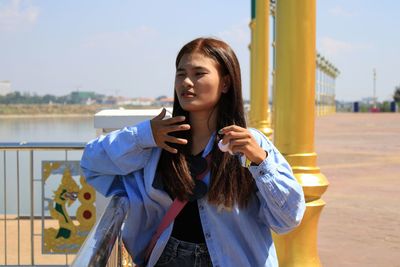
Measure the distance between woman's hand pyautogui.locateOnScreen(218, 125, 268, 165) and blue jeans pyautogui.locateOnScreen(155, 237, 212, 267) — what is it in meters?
0.37

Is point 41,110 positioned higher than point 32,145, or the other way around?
point 41,110

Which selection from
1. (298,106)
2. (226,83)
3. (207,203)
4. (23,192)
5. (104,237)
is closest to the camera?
(104,237)

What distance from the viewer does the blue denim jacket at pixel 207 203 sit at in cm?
201

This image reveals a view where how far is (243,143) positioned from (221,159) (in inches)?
5.9

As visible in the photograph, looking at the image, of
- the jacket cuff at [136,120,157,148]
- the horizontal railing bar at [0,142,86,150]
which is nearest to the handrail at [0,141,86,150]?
the horizontal railing bar at [0,142,86,150]

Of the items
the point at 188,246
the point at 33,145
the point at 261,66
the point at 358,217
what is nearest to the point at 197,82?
the point at 188,246

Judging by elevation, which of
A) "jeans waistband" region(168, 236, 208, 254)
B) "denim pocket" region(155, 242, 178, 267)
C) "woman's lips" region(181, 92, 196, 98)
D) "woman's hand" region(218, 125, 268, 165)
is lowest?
"denim pocket" region(155, 242, 178, 267)

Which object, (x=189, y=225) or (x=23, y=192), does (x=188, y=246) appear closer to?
(x=189, y=225)

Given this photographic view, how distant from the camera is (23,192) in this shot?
923 centimetres

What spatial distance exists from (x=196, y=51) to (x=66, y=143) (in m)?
2.62

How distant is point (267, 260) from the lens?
211 cm

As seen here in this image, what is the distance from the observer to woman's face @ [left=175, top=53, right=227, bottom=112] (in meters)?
2.12

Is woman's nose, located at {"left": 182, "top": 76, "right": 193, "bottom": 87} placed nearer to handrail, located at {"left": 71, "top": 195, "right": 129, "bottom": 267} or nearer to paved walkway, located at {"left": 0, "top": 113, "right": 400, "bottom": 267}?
handrail, located at {"left": 71, "top": 195, "right": 129, "bottom": 267}

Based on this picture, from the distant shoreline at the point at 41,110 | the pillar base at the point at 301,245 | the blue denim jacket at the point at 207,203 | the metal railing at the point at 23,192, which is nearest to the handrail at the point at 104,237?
the blue denim jacket at the point at 207,203
